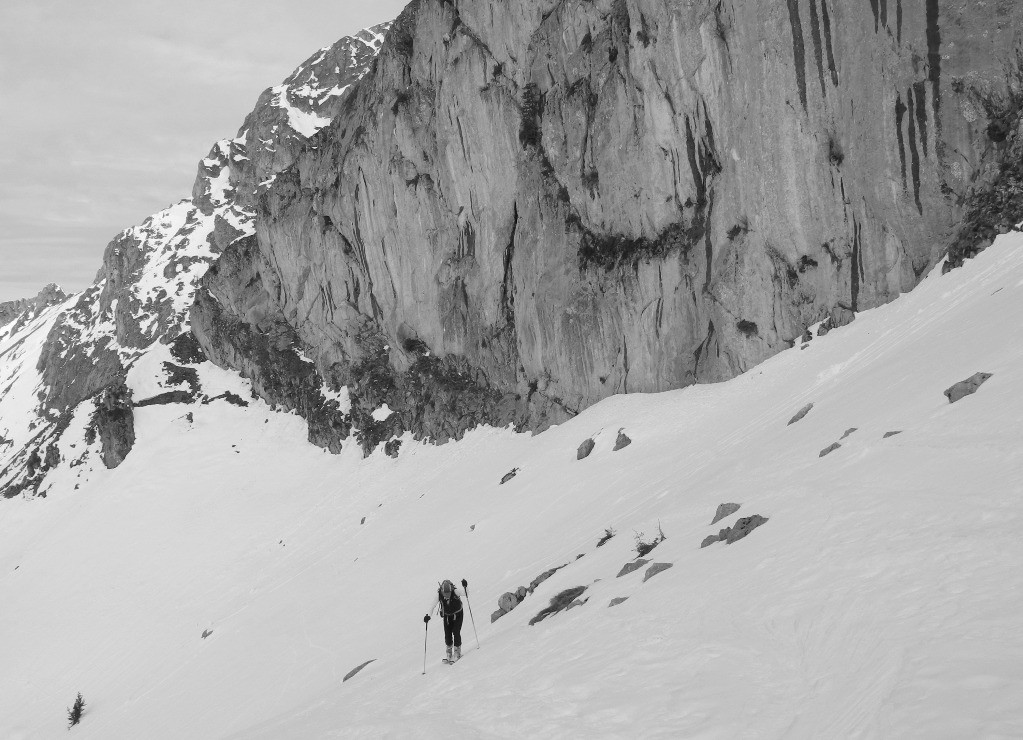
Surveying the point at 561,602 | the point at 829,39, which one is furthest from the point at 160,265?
the point at 561,602

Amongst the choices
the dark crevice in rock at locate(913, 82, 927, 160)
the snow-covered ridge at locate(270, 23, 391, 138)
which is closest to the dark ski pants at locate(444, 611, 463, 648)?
the dark crevice in rock at locate(913, 82, 927, 160)

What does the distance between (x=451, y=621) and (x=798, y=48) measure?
83.2ft

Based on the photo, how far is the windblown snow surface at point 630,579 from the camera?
6.25 meters

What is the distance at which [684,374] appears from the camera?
109ft

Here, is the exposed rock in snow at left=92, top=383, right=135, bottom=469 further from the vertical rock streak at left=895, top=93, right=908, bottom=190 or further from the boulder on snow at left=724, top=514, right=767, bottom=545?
the boulder on snow at left=724, top=514, right=767, bottom=545

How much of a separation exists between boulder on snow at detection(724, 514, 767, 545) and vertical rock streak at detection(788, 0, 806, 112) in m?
21.6

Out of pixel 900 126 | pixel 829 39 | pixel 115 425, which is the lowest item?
pixel 115 425

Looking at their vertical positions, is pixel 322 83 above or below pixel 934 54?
above

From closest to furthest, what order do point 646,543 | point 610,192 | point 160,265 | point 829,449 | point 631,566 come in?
point 631,566 → point 829,449 → point 646,543 → point 610,192 → point 160,265

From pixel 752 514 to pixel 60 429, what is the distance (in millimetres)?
68660

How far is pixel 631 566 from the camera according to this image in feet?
40.3

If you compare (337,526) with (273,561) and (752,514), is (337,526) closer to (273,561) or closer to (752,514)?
(273,561)

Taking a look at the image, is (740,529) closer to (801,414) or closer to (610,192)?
(801,414)

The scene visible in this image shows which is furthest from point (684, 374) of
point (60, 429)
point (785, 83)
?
point (60, 429)
